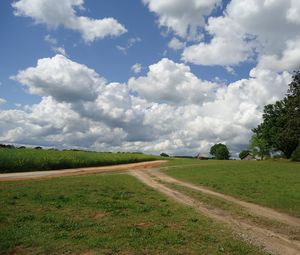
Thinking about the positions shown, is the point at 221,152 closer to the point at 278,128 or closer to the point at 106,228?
the point at 278,128

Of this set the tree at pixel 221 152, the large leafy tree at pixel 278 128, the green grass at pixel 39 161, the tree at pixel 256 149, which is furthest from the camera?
the tree at pixel 221 152

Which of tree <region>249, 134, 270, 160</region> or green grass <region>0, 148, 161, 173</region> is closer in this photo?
green grass <region>0, 148, 161, 173</region>

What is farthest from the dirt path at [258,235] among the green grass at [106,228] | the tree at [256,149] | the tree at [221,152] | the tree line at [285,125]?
the tree at [221,152]

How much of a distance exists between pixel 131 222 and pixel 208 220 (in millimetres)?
2962

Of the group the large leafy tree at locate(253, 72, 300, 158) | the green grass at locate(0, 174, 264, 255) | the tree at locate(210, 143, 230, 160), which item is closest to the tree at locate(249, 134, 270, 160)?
the large leafy tree at locate(253, 72, 300, 158)

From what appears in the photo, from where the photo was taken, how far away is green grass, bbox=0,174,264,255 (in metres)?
9.97

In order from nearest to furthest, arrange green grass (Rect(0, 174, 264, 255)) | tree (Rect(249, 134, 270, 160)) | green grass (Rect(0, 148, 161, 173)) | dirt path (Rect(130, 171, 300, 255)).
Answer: green grass (Rect(0, 174, 264, 255))
dirt path (Rect(130, 171, 300, 255))
green grass (Rect(0, 148, 161, 173))
tree (Rect(249, 134, 270, 160))

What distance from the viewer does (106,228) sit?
12148 millimetres

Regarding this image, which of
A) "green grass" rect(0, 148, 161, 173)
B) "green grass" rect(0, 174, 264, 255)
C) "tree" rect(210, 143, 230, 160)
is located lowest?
"green grass" rect(0, 174, 264, 255)

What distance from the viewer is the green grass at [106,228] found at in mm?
9969

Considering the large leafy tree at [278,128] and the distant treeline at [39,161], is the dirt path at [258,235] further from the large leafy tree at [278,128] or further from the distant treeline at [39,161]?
the large leafy tree at [278,128]

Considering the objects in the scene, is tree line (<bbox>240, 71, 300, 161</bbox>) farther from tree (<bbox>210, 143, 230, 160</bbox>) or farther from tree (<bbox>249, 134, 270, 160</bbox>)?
tree (<bbox>210, 143, 230, 160</bbox>)

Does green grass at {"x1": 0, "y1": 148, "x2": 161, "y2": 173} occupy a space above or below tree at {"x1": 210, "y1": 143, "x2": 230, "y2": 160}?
below

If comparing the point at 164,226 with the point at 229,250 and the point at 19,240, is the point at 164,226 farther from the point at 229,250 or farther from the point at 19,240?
the point at 19,240
